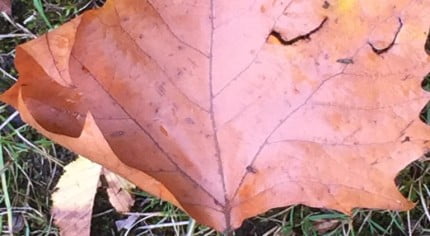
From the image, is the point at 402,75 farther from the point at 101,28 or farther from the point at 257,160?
the point at 101,28

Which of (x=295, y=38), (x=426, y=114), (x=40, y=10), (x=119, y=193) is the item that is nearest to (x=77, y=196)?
(x=119, y=193)

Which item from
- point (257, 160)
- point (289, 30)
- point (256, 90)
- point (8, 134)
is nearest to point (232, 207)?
point (257, 160)

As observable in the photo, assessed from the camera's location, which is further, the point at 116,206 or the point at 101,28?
the point at 116,206

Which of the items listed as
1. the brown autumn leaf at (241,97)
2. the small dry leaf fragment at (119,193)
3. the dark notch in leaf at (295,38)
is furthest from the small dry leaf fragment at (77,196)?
the dark notch in leaf at (295,38)

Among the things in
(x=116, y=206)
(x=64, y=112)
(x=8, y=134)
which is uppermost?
(x=64, y=112)

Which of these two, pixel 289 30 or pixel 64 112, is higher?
pixel 289 30

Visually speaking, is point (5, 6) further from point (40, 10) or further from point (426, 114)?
point (426, 114)
